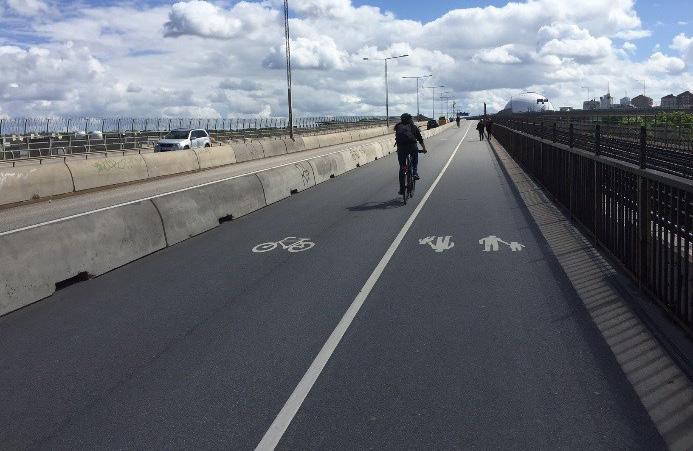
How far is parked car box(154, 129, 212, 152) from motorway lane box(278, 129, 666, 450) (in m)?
33.5

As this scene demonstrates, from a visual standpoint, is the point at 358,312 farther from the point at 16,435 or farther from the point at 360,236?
the point at 360,236

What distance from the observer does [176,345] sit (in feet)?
20.6

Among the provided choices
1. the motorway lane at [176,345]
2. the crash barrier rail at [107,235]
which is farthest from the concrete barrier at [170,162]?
the motorway lane at [176,345]

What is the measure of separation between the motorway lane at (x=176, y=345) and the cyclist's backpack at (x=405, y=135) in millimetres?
5361

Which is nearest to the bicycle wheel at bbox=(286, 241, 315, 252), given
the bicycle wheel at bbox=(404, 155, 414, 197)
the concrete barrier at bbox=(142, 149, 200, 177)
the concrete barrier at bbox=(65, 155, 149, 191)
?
the bicycle wheel at bbox=(404, 155, 414, 197)

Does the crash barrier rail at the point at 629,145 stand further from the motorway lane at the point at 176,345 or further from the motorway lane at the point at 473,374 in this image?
the motorway lane at the point at 176,345

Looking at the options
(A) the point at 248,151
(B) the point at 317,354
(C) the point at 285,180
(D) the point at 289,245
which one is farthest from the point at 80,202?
(A) the point at 248,151

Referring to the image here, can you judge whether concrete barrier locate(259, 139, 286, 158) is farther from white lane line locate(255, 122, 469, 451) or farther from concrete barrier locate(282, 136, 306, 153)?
white lane line locate(255, 122, 469, 451)

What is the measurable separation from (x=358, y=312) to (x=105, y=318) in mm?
2616

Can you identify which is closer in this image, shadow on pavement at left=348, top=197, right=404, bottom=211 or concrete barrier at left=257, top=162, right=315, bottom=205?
shadow on pavement at left=348, top=197, right=404, bottom=211

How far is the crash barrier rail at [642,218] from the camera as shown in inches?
248

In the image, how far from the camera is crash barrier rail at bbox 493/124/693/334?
20.7ft

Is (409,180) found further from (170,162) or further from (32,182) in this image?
(170,162)

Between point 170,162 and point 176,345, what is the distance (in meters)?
25.3
